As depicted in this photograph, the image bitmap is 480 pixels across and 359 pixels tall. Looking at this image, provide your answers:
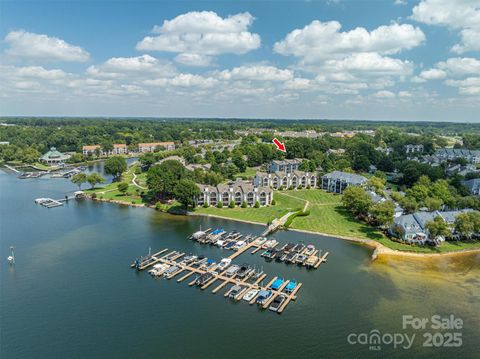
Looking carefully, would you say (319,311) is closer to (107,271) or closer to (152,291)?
(152,291)

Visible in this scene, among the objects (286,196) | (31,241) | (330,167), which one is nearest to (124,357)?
(31,241)

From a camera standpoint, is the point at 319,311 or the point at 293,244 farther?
the point at 293,244

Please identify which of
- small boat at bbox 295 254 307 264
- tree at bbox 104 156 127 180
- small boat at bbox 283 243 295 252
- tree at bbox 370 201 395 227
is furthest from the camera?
tree at bbox 104 156 127 180

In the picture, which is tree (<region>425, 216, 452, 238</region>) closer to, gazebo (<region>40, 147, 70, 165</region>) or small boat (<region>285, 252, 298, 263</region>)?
small boat (<region>285, 252, 298, 263</region>)

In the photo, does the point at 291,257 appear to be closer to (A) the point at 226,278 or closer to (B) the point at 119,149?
(A) the point at 226,278

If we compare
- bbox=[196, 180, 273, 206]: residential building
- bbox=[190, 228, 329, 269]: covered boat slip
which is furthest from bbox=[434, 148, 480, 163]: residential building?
bbox=[190, 228, 329, 269]: covered boat slip

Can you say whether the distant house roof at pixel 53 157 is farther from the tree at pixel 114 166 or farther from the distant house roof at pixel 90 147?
the tree at pixel 114 166

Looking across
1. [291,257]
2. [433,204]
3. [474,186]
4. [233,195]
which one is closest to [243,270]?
[291,257]

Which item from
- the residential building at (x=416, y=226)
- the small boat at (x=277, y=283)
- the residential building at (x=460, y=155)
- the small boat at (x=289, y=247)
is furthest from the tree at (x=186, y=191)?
the residential building at (x=460, y=155)
